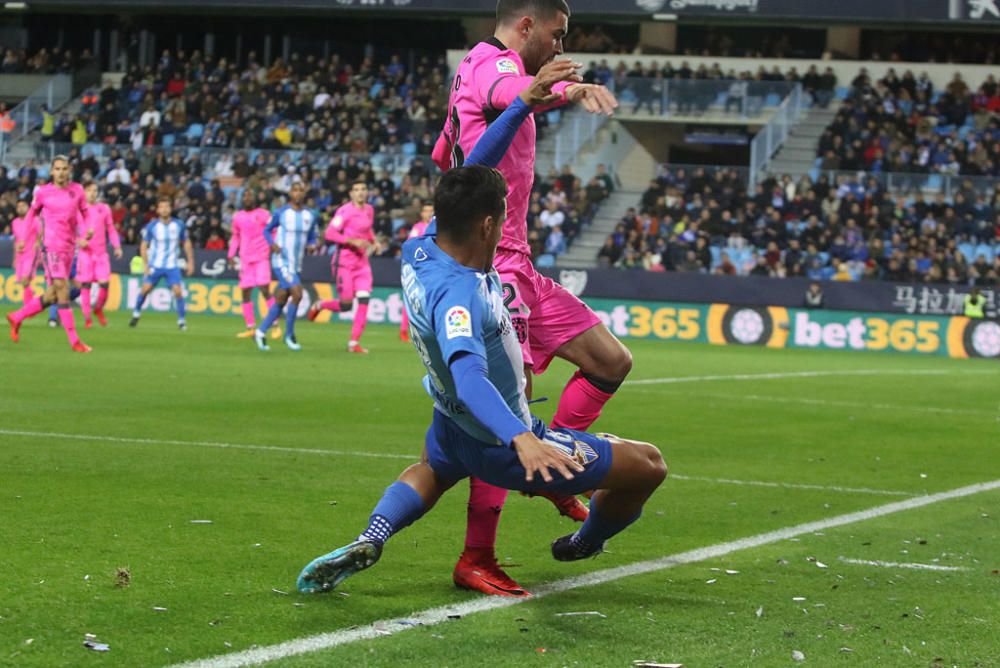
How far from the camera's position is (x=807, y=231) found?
32562 millimetres

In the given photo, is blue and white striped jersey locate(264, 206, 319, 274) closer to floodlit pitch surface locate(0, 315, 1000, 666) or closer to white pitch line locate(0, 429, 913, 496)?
floodlit pitch surface locate(0, 315, 1000, 666)

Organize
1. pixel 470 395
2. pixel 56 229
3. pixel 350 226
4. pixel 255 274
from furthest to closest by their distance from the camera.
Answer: pixel 255 274 → pixel 350 226 → pixel 56 229 → pixel 470 395

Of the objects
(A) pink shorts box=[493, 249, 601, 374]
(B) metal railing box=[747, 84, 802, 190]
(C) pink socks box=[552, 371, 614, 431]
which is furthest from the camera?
(B) metal railing box=[747, 84, 802, 190]

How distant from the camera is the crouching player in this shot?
4.84 metres

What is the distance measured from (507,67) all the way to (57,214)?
1475 centimetres

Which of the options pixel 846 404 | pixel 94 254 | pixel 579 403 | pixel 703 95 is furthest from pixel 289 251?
pixel 703 95

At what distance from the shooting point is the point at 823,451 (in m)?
11.1

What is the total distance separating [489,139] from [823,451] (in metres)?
6.02

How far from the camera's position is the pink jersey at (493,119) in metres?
6.24

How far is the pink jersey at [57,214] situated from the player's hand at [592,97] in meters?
15.2

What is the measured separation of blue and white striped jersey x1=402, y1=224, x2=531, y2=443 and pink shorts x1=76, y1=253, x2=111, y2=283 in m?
20.2

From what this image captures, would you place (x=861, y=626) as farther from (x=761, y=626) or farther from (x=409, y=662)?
(x=409, y=662)

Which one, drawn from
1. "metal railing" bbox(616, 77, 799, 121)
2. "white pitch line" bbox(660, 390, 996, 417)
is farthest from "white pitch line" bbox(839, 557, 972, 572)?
"metal railing" bbox(616, 77, 799, 121)

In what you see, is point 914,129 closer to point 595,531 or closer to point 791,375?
point 791,375
